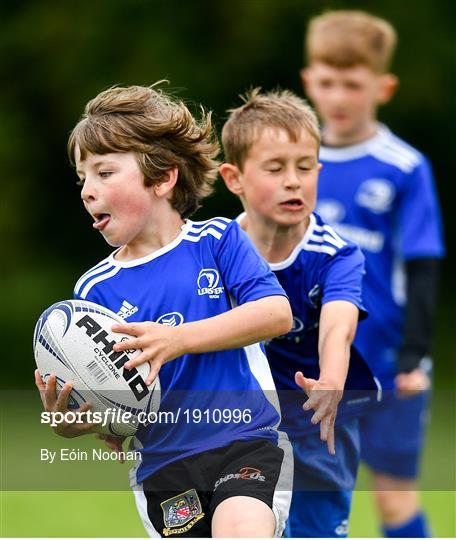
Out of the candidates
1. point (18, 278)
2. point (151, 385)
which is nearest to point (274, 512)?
point (151, 385)

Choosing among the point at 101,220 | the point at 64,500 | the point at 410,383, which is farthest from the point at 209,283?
the point at 64,500

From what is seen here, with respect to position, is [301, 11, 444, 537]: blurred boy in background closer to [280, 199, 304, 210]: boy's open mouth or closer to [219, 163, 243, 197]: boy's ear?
[219, 163, 243, 197]: boy's ear

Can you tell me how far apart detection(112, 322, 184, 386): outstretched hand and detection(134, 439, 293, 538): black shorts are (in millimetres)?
339

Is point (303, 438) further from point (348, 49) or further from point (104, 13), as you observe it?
point (104, 13)

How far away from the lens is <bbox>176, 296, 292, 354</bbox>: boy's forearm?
2.98 m

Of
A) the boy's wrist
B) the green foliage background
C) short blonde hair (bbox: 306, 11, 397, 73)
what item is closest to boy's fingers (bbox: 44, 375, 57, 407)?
the boy's wrist

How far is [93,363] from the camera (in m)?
3.02

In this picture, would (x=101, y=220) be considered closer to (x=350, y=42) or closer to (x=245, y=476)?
(x=245, y=476)

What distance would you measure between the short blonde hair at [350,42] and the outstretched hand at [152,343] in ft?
10.4

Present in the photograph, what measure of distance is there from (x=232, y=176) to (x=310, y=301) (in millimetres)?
471

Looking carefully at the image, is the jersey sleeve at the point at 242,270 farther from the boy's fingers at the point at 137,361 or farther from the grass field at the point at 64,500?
the grass field at the point at 64,500

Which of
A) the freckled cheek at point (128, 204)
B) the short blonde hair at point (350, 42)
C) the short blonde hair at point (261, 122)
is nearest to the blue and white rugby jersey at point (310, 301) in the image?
the short blonde hair at point (261, 122)

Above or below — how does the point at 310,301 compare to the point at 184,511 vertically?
above

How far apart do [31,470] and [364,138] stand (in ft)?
7.56
